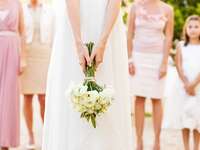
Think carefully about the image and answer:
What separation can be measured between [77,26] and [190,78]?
233cm

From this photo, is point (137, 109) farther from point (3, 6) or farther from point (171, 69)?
point (171, 69)

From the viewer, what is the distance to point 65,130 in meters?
4.77

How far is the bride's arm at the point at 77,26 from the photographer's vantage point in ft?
15.2

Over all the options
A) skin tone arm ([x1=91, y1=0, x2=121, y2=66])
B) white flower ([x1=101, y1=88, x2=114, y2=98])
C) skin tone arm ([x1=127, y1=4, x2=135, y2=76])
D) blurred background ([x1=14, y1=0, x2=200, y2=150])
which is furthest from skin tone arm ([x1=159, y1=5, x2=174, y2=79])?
white flower ([x1=101, y1=88, x2=114, y2=98])

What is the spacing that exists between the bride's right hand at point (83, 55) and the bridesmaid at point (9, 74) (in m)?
1.84

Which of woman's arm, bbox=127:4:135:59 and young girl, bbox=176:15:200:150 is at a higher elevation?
woman's arm, bbox=127:4:135:59

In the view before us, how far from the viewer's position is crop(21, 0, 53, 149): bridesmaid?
717 centimetres

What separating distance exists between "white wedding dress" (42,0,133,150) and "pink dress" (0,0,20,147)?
4.93 feet

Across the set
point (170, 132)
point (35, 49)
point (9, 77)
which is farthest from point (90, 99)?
point (170, 132)

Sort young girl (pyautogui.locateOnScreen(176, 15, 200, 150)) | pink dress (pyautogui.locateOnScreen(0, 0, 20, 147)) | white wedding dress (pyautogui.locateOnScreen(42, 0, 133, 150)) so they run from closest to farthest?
white wedding dress (pyautogui.locateOnScreen(42, 0, 133, 150)) → pink dress (pyautogui.locateOnScreen(0, 0, 20, 147)) → young girl (pyautogui.locateOnScreen(176, 15, 200, 150))

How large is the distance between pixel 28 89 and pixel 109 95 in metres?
3.02

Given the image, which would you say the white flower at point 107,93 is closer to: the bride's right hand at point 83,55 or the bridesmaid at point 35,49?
the bride's right hand at point 83,55

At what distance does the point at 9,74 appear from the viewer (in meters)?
6.31

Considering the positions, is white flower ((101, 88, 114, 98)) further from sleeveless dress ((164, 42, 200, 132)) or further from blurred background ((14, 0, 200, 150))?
blurred background ((14, 0, 200, 150))
